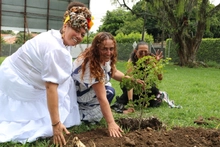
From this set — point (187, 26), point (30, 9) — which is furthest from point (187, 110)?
point (30, 9)

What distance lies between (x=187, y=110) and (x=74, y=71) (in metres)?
2.18

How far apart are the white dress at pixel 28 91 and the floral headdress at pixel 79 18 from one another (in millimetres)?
233

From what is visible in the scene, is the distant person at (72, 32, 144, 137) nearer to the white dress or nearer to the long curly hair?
the long curly hair

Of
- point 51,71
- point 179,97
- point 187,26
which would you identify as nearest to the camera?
point 51,71

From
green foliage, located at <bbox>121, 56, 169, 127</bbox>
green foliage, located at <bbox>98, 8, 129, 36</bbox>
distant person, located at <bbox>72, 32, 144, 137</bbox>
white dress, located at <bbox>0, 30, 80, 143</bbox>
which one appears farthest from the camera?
green foliage, located at <bbox>98, 8, 129, 36</bbox>

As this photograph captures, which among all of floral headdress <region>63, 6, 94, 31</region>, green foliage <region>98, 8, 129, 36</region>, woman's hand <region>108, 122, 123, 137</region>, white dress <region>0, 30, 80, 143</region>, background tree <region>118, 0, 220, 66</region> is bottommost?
woman's hand <region>108, 122, 123, 137</region>

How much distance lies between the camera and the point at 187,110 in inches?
203

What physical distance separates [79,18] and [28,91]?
0.94m

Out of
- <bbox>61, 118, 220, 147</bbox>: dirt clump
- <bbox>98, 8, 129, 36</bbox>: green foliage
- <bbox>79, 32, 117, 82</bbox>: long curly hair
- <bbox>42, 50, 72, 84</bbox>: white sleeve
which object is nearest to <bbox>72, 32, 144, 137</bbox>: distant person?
<bbox>79, 32, 117, 82</bbox>: long curly hair

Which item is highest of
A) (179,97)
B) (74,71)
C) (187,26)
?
(187,26)

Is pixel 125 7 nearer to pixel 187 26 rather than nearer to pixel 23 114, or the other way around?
pixel 187 26

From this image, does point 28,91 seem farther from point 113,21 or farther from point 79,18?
point 113,21

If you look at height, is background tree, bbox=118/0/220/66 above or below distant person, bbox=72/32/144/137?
above

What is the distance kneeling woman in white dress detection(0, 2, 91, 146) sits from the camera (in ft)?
9.37
